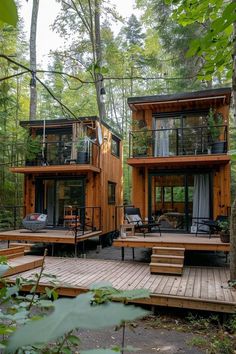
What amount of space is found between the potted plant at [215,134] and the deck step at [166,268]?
4.16 m

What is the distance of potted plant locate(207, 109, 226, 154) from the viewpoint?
879 centimetres

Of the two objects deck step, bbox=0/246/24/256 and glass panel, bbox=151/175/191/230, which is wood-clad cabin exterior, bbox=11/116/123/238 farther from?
deck step, bbox=0/246/24/256

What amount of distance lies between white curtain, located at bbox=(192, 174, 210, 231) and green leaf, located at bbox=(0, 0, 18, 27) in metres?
8.98

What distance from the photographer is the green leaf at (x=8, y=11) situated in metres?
0.61

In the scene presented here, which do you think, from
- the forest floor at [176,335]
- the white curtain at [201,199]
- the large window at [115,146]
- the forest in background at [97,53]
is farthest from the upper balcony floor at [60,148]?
the forest floor at [176,335]

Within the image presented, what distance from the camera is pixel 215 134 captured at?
895 centimetres

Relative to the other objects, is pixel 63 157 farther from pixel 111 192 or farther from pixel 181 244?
pixel 181 244

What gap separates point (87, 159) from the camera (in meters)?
10.3

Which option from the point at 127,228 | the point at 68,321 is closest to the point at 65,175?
the point at 127,228

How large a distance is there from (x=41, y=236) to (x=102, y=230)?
2792mm

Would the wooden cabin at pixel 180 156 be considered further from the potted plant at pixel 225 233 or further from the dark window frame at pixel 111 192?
the dark window frame at pixel 111 192

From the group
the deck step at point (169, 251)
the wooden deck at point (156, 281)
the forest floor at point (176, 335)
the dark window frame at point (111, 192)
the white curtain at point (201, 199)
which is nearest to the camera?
the forest floor at point (176, 335)

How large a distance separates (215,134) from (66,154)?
5.28 meters

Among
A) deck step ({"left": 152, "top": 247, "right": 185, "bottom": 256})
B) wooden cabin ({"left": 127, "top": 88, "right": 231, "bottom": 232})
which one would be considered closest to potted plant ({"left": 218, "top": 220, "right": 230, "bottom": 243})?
deck step ({"left": 152, "top": 247, "right": 185, "bottom": 256})
